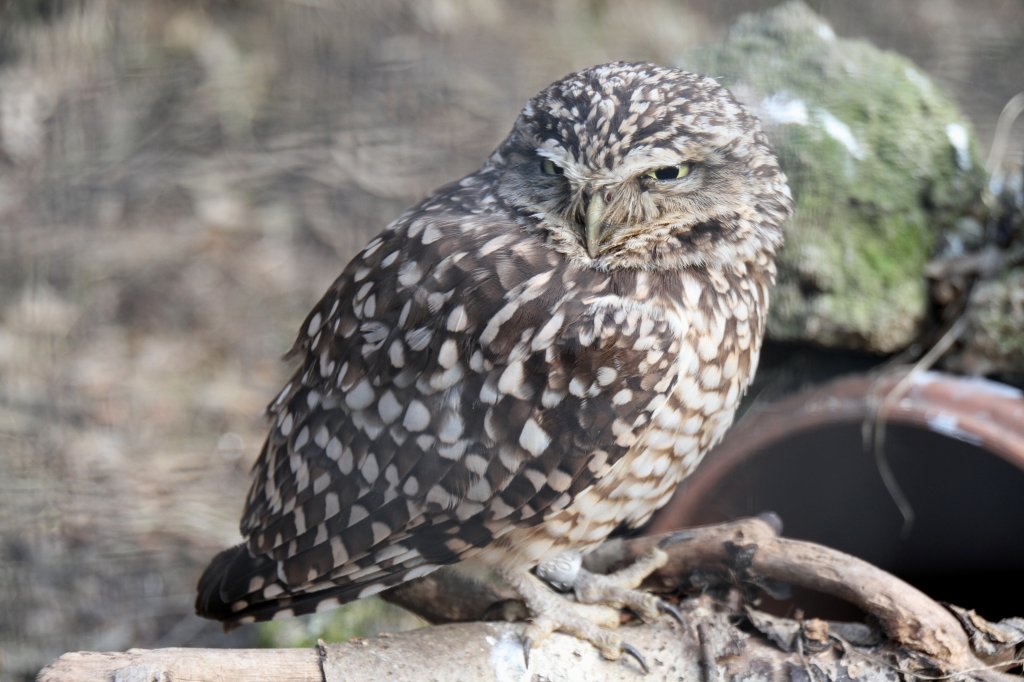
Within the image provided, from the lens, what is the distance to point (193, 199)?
430 cm

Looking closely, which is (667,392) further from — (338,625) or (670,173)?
(338,625)

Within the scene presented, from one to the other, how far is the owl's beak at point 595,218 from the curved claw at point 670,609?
0.80 meters

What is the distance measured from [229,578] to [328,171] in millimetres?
2022

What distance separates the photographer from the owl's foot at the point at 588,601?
1.96 metres

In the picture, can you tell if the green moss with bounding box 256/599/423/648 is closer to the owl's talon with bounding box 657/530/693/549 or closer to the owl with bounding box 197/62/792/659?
the owl with bounding box 197/62/792/659

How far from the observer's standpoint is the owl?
174 centimetres

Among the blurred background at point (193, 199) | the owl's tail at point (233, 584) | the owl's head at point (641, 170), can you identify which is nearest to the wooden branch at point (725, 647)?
the owl's tail at point (233, 584)

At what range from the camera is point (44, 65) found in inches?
158

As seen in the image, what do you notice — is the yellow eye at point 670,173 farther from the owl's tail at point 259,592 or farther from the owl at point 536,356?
the owl's tail at point 259,592

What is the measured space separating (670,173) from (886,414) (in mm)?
986

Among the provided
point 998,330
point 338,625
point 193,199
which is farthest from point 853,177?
point 193,199

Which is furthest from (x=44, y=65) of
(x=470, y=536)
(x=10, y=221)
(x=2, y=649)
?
(x=470, y=536)

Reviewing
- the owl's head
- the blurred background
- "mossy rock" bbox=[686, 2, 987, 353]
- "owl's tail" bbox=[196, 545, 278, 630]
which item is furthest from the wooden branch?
the blurred background

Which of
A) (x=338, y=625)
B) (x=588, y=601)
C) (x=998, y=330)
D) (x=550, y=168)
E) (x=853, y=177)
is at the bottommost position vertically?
(x=338, y=625)
